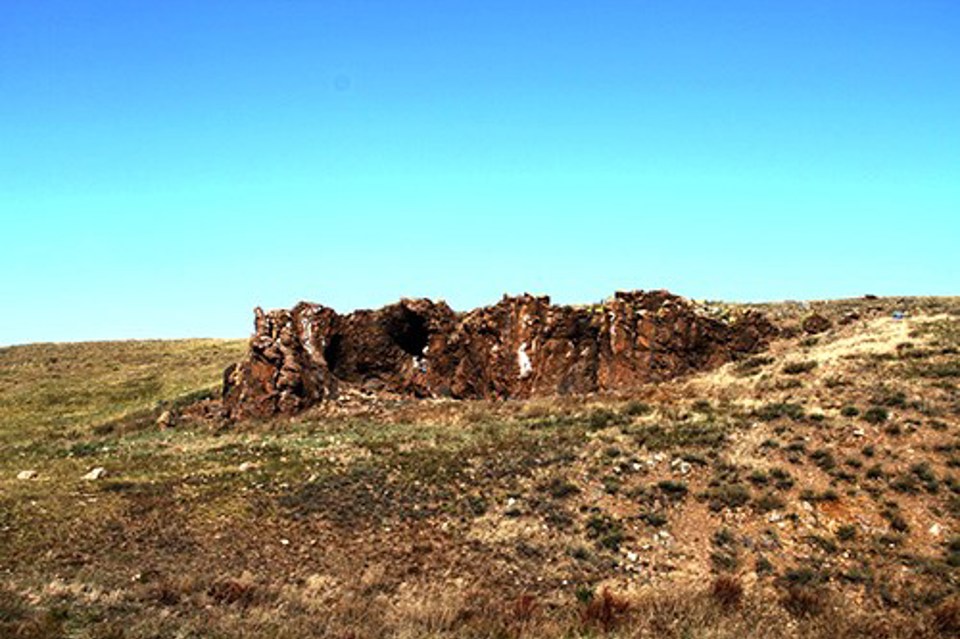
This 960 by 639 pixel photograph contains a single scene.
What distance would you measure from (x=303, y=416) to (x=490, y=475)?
16863 millimetres

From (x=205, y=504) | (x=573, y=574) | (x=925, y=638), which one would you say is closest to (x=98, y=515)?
(x=205, y=504)

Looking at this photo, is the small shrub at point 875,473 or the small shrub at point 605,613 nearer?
the small shrub at point 605,613

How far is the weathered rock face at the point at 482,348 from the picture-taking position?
144 feet

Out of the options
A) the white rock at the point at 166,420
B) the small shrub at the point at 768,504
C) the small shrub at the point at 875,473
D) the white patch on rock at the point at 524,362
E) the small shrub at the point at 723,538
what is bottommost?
the small shrub at the point at 723,538

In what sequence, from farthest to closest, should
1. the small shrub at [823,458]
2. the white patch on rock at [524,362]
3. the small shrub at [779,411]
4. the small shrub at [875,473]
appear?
the white patch on rock at [524,362]
the small shrub at [779,411]
the small shrub at [823,458]
the small shrub at [875,473]

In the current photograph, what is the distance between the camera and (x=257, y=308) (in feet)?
157

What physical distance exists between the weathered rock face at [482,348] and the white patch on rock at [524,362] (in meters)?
0.06

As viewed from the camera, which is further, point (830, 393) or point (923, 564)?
point (830, 393)

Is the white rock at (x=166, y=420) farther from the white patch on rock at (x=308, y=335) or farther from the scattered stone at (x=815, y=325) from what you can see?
the scattered stone at (x=815, y=325)

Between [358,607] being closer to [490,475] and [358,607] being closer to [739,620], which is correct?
[739,620]

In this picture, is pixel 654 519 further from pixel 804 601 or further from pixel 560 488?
pixel 804 601

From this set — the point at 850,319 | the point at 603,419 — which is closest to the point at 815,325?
the point at 850,319

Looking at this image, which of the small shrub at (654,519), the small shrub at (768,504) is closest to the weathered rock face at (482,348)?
the small shrub at (768,504)

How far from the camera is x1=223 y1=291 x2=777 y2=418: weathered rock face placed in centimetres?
4375
